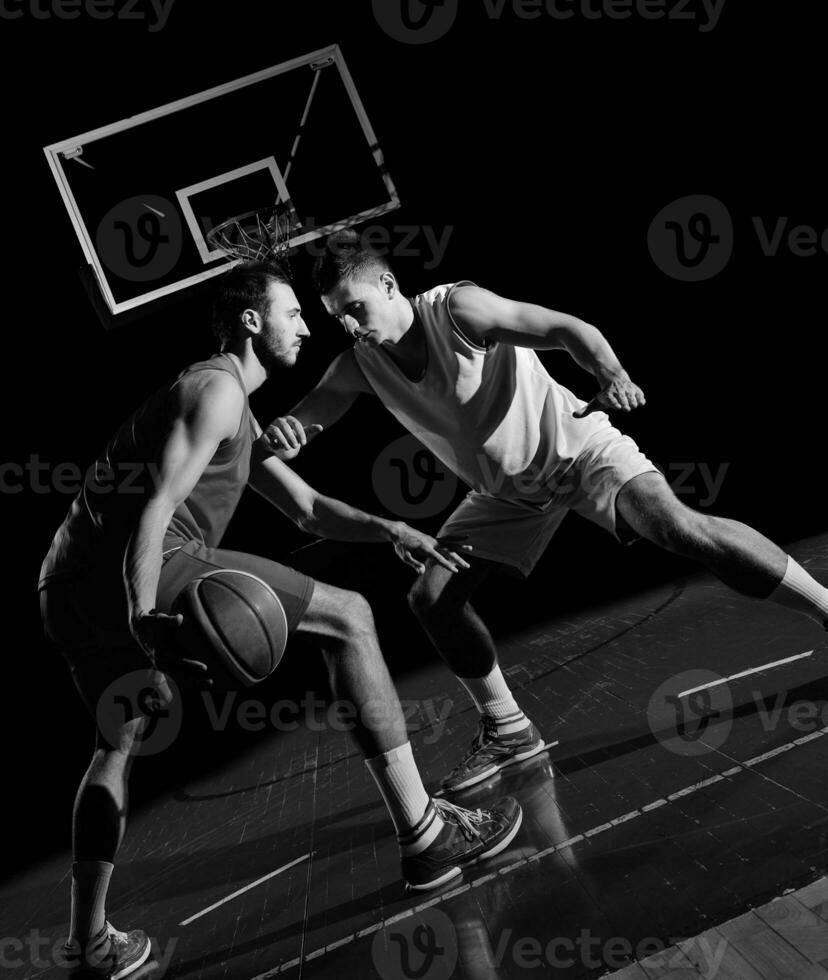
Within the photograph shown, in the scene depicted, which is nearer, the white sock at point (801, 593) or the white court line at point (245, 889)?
the white sock at point (801, 593)

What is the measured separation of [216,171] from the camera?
5.47 metres

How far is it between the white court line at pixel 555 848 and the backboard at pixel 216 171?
358 cm

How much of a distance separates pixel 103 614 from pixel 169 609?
244mm

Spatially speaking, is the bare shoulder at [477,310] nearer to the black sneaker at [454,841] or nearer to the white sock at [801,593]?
the white sock at [801,593]

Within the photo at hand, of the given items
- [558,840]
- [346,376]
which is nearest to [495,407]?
[346,376]

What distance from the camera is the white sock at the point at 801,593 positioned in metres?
2.44

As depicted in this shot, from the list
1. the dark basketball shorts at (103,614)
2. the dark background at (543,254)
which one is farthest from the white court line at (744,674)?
the dark background at (543,254)

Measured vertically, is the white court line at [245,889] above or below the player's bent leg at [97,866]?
below

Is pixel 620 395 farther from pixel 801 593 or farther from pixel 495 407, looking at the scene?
pixel 801 593

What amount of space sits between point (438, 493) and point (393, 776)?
3.72 metres

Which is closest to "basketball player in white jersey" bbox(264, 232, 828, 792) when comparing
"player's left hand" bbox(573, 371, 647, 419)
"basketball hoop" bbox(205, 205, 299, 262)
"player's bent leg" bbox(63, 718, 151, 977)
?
"player's left hand" bbox(573, 371, 647, 419)

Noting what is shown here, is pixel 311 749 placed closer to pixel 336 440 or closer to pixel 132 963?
pixel 132 963

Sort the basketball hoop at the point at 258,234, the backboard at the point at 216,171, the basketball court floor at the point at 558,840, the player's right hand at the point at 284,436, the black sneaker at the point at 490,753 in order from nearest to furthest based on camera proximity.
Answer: the basketball court floor at the point at 558,840, the player's right hand at the point at 284,436, the black sneaker at the point at 490,753, the basketball hoop at the point at 258,234, the backboard at the point at 216,171

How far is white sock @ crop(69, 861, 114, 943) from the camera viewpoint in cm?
229
